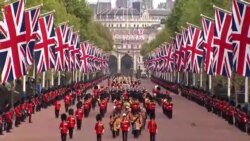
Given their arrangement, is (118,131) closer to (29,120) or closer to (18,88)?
(29,120)

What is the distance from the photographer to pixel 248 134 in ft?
118

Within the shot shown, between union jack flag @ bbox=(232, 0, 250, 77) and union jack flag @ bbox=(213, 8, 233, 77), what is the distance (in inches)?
264

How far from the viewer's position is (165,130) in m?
38.3

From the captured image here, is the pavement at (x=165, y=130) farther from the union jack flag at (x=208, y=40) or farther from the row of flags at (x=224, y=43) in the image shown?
the union jack flag at (x=208, y=40)

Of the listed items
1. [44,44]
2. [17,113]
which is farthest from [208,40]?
[17,113]

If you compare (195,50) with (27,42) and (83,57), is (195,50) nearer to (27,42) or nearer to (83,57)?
(27,42)

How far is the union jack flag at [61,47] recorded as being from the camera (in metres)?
58.3

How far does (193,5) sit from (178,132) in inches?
1952

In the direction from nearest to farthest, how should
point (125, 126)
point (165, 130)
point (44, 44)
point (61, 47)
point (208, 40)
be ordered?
1. point (125, 126)
2. point (165, 130)
3. point (44, 44)
4. point (208, 40)
5. point (61, 47)

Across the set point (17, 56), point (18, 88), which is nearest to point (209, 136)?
point (17, 56)

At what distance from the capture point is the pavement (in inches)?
1330

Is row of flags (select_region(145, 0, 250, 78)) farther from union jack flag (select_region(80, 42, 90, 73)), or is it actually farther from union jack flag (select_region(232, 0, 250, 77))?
union jack flag (select_region(80, 42, 90, 73))

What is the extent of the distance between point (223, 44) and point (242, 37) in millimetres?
7877

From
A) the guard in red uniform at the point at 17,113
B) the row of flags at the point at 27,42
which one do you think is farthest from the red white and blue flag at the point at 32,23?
the guard in red uniform at the point at 17,113
